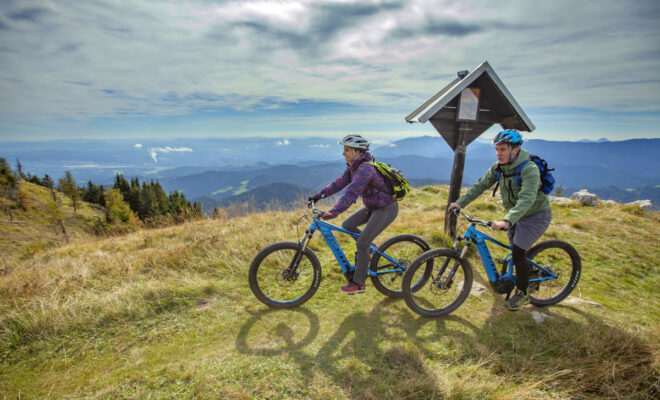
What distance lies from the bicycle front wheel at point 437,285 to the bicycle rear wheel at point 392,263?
0.90 feet

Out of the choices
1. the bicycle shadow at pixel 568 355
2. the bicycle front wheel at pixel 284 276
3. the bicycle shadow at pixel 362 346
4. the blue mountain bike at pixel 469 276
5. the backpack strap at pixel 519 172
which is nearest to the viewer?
the bicycle shadow at pixel 568 355

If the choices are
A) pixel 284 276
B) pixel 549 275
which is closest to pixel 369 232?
pixel 284 276

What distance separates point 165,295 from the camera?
4910 millimetres

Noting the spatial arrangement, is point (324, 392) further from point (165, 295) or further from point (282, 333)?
point (165, 295)

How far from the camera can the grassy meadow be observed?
123 inches

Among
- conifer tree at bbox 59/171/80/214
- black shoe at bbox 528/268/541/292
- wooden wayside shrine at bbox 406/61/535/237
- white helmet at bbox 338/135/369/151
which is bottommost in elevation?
conifer tree at bbox 59/171/80/214

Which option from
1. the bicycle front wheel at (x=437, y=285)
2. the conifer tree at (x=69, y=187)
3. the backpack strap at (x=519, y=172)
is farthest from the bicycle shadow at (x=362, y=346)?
the conifer tree at (x=69, y=187)

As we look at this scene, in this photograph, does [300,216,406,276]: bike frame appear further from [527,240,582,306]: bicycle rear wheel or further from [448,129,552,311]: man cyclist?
[527,240,582,306]: bicycle rear wheel

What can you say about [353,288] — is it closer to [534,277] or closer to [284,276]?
[284,276]

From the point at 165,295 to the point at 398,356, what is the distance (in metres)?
4.11

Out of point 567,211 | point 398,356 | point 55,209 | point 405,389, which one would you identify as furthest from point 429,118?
point 55,209

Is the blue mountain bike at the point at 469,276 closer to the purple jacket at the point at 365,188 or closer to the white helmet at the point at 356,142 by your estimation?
the purple jacket at the point at 365,188

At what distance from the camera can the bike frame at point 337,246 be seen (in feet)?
15.1

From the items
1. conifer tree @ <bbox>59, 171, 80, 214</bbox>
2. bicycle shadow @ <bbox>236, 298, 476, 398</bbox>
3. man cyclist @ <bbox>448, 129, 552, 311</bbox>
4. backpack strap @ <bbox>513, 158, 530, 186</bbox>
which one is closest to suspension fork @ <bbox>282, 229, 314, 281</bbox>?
bicycle shadow @ <bbox>236, 298, 476, 398</bbox>
